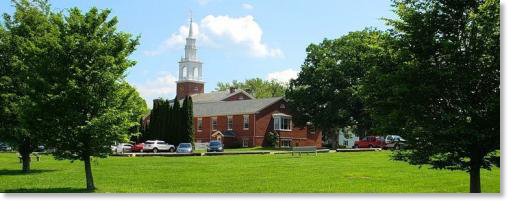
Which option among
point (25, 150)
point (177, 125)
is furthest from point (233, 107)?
point (25, 150)

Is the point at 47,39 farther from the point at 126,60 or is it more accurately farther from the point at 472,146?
the point at 472,146

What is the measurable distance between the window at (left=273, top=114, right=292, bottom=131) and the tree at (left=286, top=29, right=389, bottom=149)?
235 inches

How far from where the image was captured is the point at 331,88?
6269cm

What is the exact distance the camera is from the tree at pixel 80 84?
18547 mm

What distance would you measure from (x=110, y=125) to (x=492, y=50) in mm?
12603

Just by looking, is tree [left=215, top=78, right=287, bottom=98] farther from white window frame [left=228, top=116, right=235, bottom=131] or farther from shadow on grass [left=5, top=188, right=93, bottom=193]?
shadow on grass [left=5, top=188, right=93, bottom=193]

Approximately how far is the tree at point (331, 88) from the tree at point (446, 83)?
4628 centimetres

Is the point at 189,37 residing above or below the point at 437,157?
above

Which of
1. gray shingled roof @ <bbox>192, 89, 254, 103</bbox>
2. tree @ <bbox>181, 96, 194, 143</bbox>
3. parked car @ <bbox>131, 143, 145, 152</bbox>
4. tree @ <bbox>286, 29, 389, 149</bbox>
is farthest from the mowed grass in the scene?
gray shingled roof @ <bbox>192, 89, 254, 103</bbox>

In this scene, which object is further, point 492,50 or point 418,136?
point 418,136

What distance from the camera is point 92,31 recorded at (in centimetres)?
1911

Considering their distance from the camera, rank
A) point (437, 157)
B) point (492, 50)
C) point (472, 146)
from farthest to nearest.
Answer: point (437, 157), point (472, 146), point (492, 50)

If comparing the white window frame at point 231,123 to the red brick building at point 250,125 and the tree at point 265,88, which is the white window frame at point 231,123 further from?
the tree at point 265,88

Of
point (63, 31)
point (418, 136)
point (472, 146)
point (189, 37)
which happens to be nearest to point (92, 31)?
point (63, 31)
